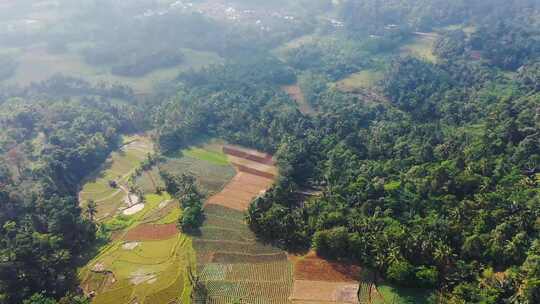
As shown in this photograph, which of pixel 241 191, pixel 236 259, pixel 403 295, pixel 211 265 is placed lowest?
pixel 241 191

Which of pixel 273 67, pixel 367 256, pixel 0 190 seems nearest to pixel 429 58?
pixel 273 67

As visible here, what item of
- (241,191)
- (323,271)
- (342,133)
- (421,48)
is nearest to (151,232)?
(241,191)

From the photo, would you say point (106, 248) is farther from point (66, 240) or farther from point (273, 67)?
point (273, 67)

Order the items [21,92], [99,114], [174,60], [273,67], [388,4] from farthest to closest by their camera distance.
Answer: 1. [388,4]
2. [174,60]
3. [273,67]
4. [21,92]
5. [99,114]

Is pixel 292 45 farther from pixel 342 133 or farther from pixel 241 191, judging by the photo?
pixel 241 191

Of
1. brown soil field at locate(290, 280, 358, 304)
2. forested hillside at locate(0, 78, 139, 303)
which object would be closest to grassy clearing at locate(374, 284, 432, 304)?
brown soil field at locate(290, 280, 358, 304)

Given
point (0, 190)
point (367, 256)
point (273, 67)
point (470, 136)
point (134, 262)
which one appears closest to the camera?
point (367, 256)

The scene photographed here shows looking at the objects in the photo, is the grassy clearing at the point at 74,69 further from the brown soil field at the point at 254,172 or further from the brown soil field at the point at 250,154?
the brown soil field at the point at 254,172

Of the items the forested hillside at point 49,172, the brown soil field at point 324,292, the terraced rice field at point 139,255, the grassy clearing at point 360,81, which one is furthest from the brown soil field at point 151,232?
the grassy clearing at point 360,81
